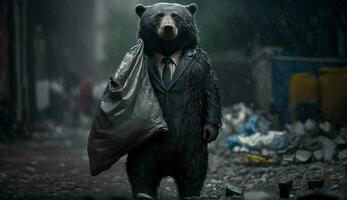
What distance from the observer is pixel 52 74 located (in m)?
21.3

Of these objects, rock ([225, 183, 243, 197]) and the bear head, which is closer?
the bear head

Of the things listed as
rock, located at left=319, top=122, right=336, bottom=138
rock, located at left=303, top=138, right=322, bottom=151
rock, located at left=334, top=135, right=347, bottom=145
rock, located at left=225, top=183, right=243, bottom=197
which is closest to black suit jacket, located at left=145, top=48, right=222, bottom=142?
rock, located at left=225, top=183, right=243, bottom=197

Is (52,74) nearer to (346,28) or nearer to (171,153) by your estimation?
(346,28)

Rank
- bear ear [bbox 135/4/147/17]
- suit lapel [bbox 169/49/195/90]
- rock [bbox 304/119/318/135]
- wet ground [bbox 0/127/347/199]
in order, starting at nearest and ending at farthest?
suit lapel [bbox 169/49/195/90], bear ear [bbox 135/4/147/17], wet ground [bbox 0/127/347/199], rock [bbox 304/119/318/135]

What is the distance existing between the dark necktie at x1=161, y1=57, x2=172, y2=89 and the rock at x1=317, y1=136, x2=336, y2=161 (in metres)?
3.57

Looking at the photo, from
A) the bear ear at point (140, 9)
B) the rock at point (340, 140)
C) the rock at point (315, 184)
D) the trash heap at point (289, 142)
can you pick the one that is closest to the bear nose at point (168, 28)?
the bear ear at point (140, 9)

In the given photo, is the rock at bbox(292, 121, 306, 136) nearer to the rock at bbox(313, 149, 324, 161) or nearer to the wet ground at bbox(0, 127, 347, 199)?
the rock at bbox(313, 149, 324, 161)

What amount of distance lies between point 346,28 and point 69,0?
18.8 m

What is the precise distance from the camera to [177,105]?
525cm

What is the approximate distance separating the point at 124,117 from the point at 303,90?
19.4ft

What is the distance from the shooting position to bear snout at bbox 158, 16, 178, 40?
5215 mm

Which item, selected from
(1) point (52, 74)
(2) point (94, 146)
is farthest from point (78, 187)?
(1) point (52, 74)

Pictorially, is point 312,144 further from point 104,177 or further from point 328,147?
point 104,177

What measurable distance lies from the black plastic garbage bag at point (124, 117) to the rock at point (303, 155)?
3.67m
